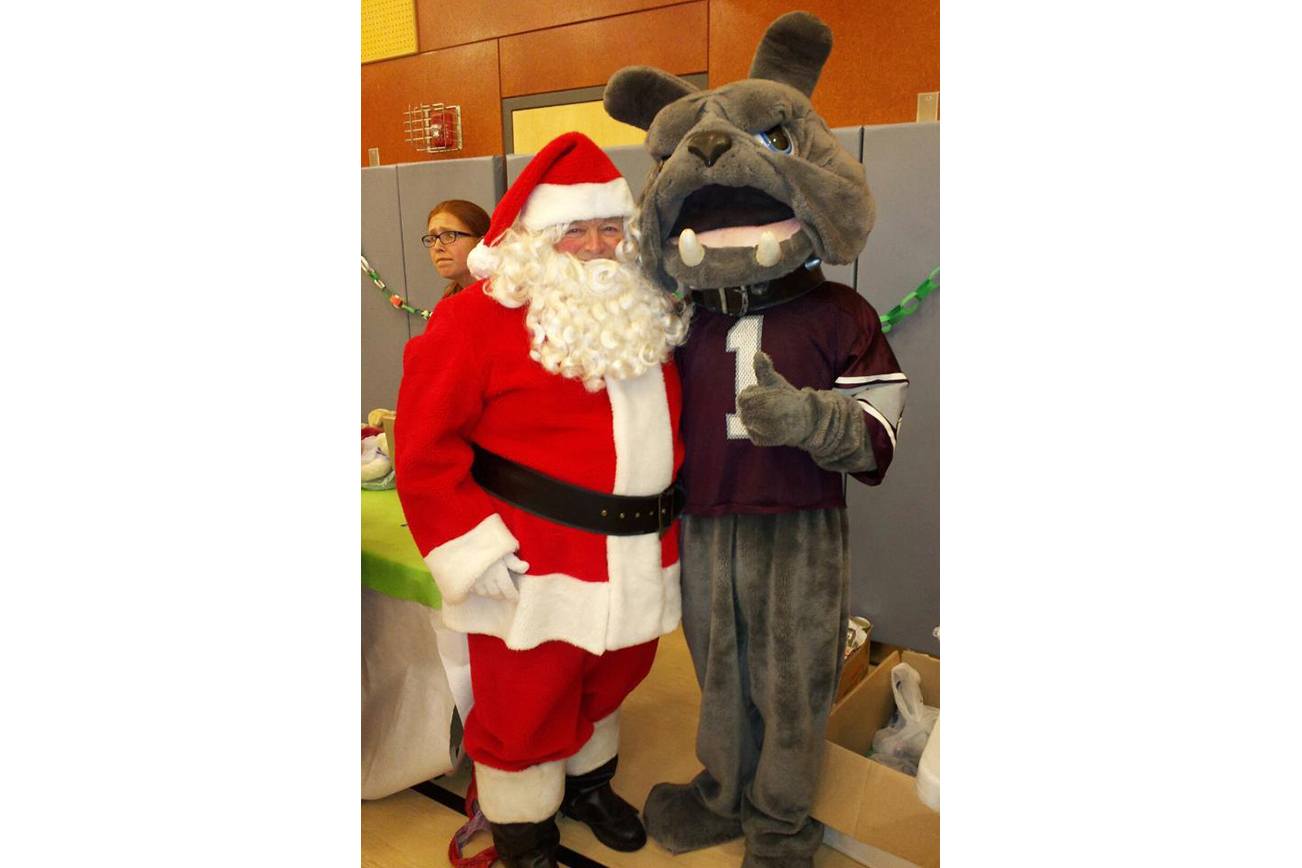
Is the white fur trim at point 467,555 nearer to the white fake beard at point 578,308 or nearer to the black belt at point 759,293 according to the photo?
the white fake beard at point 578,308

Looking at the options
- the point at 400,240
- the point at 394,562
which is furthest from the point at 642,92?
the point at 400,240

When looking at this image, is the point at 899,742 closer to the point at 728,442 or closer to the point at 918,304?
the point at 728,442

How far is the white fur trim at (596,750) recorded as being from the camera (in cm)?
196

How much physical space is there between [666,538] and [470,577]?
1.37 feet

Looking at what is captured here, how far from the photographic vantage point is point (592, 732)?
6.23 feet

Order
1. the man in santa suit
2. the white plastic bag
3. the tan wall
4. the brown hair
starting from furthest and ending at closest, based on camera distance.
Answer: the tan wall → the brown hair → the white plastic bag → the man in santa suit

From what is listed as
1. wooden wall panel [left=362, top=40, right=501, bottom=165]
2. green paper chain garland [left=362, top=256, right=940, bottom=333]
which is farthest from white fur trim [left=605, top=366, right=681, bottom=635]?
wooden wall panel [left=362, top=40, right=501, bottom=165]

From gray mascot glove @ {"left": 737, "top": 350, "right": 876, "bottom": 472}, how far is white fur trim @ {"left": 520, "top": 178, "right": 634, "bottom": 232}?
1.53ft

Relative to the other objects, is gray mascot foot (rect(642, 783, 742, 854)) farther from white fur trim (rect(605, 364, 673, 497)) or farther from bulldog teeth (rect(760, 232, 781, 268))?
bulldog teeth (rect(760, 232, 781, 268))

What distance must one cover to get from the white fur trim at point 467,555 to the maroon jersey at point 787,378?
0.42 metres

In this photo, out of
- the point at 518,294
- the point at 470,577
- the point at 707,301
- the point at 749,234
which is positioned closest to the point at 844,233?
the point at 749,234

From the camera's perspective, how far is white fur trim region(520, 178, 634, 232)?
1622 mm

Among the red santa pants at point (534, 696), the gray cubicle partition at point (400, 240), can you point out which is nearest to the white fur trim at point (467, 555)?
the red santa pants at point (534, 696)

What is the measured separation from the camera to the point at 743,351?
5.34 feet
